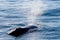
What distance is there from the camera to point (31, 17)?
36.9ft

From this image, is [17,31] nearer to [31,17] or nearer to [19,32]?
[19,32]

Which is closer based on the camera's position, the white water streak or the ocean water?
the ocean water

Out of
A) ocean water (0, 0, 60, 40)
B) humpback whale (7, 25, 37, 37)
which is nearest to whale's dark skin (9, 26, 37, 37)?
humpback whale (7, 25, 37, 37)

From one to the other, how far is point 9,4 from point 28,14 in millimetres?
1936

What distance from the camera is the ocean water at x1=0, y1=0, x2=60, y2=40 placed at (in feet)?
30.1

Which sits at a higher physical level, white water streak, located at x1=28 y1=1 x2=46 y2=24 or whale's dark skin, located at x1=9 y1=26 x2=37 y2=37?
white water streak, located at x1=28 y1=1 x2=46 y2=24

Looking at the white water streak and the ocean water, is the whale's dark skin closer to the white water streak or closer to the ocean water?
the ocean water

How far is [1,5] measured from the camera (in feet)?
43.4

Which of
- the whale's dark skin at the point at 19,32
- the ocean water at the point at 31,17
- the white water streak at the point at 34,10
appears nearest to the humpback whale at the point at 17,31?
the whale's dark skin at the point at 19,32

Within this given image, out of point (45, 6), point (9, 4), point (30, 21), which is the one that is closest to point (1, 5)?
point (9, 4)

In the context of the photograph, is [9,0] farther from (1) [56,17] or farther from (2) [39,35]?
(2) [39,35]

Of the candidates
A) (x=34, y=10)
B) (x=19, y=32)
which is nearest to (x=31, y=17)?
(x=34, y=10)

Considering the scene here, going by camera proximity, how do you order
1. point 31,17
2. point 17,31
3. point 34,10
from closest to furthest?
point 17,31 → point 31,17 → point 34,10

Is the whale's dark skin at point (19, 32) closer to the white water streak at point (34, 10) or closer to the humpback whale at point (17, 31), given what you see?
the humpback whale at point (17, 31)
